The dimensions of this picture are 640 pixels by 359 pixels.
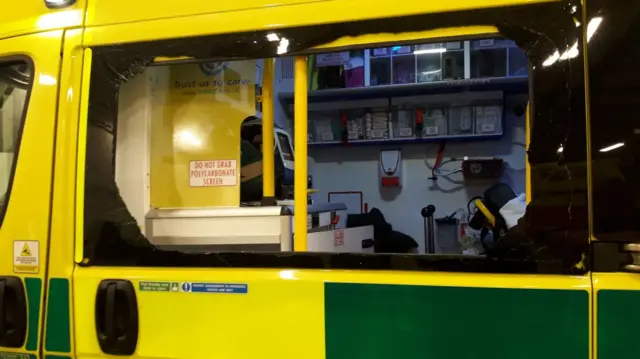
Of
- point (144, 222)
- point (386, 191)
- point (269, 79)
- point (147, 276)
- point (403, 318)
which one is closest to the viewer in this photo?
point (403, 318)

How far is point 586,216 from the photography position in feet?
4.39

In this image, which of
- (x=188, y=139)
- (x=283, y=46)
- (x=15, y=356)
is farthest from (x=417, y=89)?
(x=15, y=356)

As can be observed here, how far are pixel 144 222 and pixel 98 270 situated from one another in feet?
1.14

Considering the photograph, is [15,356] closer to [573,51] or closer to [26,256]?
[26,256]

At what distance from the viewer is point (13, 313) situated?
1.77m

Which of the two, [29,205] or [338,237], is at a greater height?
[29,205]

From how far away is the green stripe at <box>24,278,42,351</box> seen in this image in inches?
68.8

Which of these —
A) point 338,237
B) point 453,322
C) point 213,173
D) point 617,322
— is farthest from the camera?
point 338,237

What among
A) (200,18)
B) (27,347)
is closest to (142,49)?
(200,18)

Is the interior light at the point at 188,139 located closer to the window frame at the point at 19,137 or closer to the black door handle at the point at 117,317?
the window frame at the point at 19,137

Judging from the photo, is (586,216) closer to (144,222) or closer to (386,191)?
(144,222)

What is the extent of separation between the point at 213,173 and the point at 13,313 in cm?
79

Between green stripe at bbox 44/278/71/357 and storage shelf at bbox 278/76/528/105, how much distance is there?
2719 mm

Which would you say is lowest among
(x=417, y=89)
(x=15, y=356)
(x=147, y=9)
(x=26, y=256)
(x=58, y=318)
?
(x=15, y=356)
